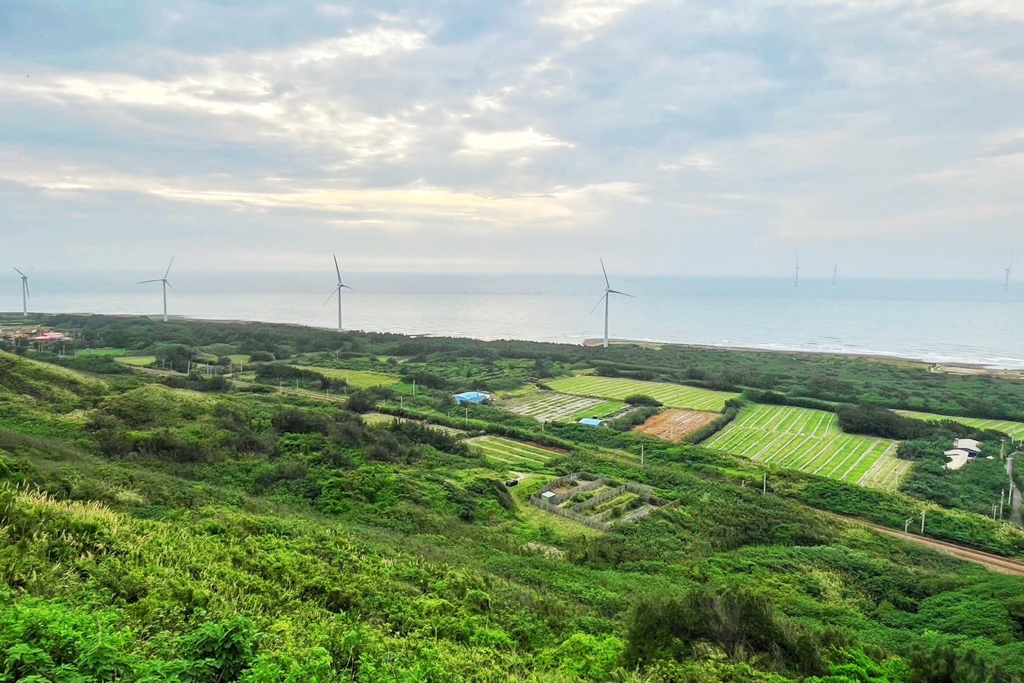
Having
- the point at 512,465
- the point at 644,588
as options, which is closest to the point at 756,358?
the point at 512,465

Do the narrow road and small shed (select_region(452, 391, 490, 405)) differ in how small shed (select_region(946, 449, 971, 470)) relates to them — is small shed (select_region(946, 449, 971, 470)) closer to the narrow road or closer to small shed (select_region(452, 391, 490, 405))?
the narrow road

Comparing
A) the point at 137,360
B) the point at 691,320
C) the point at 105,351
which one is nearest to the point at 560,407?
the point at 137,360

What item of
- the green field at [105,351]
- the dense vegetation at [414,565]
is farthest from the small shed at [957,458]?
the green field at [105,351]

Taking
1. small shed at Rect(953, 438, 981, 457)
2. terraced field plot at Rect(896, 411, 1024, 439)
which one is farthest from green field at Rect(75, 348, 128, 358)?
terraced field plot at Rect(896, 411, 1024, 439)

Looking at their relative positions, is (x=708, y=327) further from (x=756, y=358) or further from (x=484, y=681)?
(x=484, y=681)

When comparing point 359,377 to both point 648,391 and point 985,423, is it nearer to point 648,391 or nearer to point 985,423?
point 648,391

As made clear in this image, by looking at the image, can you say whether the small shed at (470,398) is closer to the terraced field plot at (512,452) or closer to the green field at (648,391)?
the terraced field plot at (512,452)
